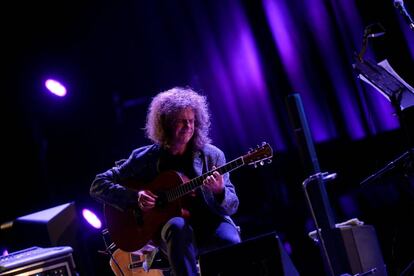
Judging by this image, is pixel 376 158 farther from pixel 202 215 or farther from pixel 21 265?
pixel 21 265

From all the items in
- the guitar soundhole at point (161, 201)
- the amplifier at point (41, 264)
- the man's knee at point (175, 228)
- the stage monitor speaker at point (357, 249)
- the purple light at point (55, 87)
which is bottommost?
the stage monitor speaker at point (357, 249)

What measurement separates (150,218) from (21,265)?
109 centimetres

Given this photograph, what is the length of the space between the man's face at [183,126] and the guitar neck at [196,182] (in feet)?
1.28

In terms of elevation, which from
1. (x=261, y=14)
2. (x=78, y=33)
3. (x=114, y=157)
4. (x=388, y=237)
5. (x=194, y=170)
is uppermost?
(x=78, y=33)

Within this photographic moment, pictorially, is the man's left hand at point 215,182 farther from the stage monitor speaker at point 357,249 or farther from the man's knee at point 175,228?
the stage monitor speaker at point 357,249

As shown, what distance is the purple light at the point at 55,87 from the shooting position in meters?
5.55

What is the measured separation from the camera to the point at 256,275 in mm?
2922

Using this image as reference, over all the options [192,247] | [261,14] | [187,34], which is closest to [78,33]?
[187,34]

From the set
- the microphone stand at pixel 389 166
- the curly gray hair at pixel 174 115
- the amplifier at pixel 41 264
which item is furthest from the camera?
the curly gray hair at pixel 174 115

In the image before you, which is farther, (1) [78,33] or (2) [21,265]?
(1) [78,33]

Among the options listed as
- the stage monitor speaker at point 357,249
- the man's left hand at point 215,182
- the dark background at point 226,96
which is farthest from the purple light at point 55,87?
the stage monitor speaker at point 357,249

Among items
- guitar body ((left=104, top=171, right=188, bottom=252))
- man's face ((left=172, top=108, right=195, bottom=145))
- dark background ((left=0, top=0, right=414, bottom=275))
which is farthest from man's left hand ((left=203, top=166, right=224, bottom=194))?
dark background ((left=0, top=0, right=414, bottom=275))

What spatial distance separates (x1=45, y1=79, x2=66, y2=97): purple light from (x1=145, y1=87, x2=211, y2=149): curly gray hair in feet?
6.17

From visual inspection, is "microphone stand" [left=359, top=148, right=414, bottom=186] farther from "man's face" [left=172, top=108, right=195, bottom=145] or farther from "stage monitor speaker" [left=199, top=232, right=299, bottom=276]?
"man's face" [left=172, top=108, right=195, bottom=145]
